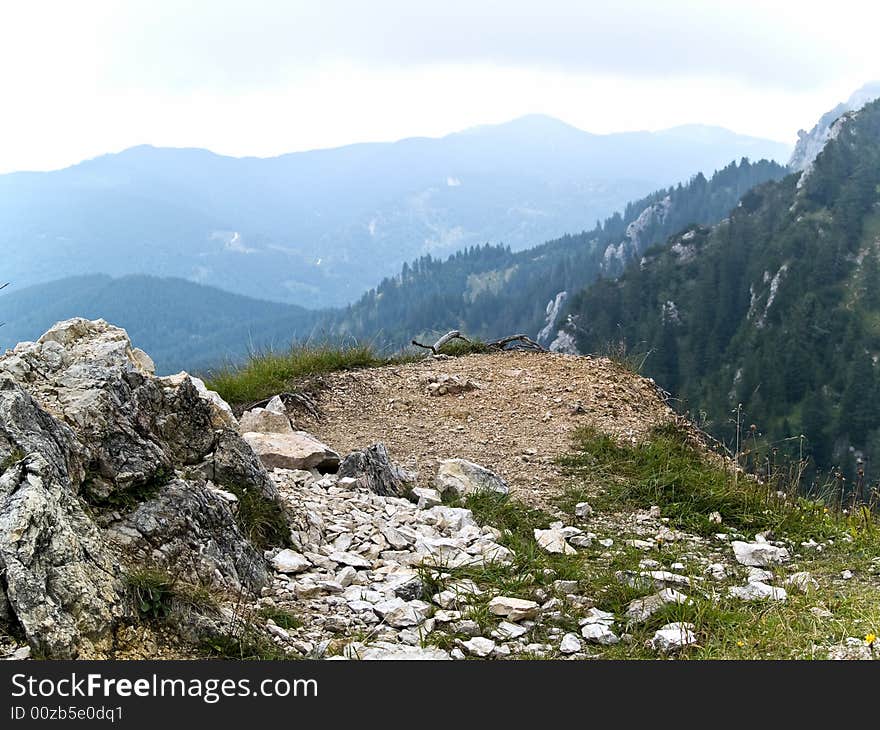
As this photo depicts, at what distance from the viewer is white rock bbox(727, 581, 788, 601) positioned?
5.64 meters

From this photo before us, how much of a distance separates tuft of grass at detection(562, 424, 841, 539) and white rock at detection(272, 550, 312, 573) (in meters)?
3.25

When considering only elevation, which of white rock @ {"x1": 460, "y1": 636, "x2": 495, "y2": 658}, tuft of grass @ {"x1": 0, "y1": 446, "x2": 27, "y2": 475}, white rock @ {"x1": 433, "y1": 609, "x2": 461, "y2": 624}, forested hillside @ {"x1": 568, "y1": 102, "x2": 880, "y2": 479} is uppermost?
tuft of grass @ {"x1": 0, "y1": 446, "x2": 27, "y2": 475}

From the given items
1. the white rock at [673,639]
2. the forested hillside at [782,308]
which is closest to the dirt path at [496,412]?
the white rock at [673,639]

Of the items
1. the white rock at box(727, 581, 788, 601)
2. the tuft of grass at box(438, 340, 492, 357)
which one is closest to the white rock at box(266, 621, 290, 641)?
the white rock at box(727, 581, 788, 601)

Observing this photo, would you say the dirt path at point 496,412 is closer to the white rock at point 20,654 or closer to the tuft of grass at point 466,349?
the tuft of grass at point 466,349

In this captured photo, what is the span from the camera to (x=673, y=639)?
16.0 feet

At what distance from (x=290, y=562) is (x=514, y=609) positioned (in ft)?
5.79

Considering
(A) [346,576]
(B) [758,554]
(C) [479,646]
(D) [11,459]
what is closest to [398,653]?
(C) [479,646]

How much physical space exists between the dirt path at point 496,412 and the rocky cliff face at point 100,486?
3.03m

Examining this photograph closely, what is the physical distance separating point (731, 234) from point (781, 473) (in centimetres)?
14714

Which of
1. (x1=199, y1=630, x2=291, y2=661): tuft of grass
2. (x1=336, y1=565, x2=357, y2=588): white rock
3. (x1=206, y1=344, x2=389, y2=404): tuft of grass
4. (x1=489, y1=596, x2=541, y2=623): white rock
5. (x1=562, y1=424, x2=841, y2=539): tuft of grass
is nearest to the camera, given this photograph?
(x1=199, y1=630, x2=291, y2=661): tuft of grass

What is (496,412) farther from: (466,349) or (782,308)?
(782,308)

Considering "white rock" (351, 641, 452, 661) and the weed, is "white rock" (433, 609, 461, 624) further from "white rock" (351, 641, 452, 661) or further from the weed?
the weed

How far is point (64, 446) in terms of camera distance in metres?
5.17
